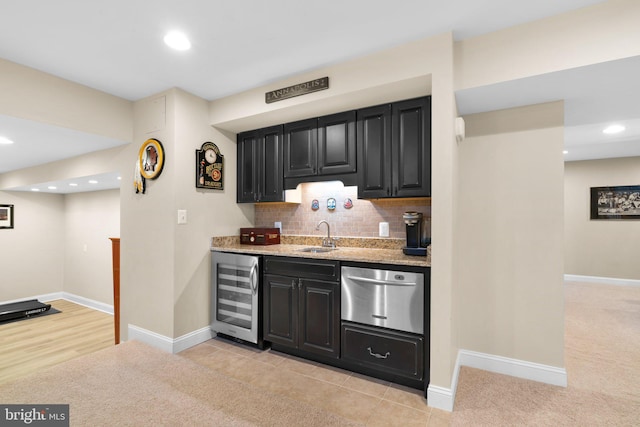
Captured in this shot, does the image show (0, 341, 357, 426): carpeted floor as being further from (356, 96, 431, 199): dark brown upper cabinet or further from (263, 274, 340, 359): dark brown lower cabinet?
(356, 96, 431, 199): dark brown upper cabinet

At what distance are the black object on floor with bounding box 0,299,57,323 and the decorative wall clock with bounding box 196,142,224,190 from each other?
4.42m

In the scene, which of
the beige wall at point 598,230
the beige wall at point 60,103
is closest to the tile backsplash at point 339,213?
the beige wall at point 60,103

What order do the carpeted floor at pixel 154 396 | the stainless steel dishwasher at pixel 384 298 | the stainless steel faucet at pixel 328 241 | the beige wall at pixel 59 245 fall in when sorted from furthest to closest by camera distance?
the beige wall at pixel 59 245 < the stainless steel faucet at pixel 328 241 < the stainless steel dishwasher at pixel 384 298 < the carpeted floor at pixel 154 396

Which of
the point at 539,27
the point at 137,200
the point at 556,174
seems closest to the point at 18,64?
the point at 137,200

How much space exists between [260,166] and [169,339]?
1964mm

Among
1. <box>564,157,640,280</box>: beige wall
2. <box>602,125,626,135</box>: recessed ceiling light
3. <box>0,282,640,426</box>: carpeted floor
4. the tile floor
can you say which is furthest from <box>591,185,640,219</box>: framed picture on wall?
the tile floor

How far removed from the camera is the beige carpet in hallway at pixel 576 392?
2.00m

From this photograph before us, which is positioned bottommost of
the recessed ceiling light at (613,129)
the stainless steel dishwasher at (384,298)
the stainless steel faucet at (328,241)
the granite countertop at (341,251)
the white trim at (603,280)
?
the white trim at (603,280)

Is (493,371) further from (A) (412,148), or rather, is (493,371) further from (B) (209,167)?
(B) (209,167)

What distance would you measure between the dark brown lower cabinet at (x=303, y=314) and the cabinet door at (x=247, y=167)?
1.02m

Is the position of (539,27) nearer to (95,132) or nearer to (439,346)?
(439,346)

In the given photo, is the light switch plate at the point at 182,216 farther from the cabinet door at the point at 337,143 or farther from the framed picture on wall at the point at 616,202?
the framed picture on wall at the point at 616,202

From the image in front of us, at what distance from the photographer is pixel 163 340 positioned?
3047mm

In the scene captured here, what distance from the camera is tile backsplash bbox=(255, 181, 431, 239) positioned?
302cm
